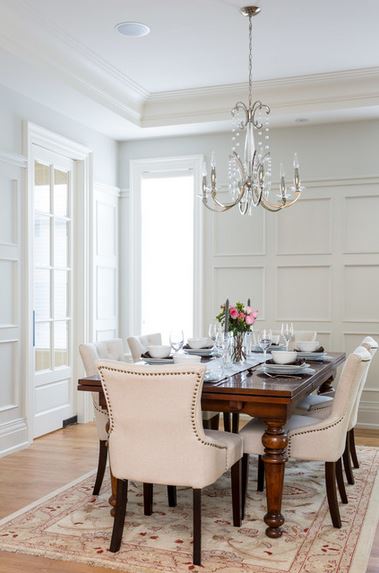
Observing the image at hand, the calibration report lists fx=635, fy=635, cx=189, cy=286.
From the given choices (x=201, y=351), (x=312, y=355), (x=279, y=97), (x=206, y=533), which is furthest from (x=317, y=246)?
(x=206, y=533)

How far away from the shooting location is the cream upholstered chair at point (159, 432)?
2635 millimetres

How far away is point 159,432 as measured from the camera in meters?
2.72

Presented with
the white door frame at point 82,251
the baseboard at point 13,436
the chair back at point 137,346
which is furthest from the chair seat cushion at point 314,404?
the white door frame at point 82,251

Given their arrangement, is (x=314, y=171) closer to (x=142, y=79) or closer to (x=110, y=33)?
(x=142, y=79)

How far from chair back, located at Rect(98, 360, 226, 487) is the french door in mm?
2444

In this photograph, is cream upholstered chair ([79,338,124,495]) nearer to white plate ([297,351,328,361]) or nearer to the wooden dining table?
the wooden dining table

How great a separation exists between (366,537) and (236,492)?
2.12 feet

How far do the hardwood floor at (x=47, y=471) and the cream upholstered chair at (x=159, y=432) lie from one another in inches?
13.8

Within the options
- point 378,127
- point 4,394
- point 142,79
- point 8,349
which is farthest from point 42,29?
point 378,127

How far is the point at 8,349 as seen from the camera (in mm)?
4723

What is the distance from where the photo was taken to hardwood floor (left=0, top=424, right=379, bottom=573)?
274 centimetres

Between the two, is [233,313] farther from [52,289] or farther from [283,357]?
[52,289]

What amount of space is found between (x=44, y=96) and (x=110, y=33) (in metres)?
0.88

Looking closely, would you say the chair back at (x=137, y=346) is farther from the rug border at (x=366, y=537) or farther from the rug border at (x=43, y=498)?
the rug border at (x=366, y=537)
